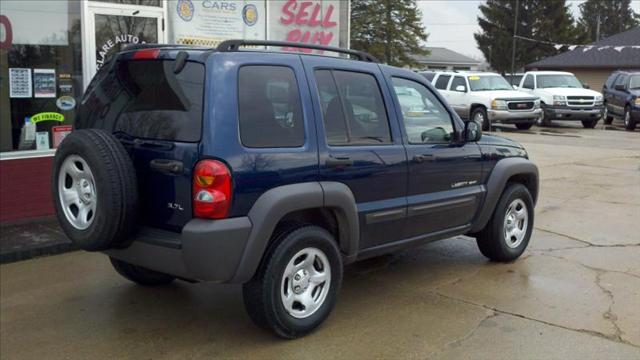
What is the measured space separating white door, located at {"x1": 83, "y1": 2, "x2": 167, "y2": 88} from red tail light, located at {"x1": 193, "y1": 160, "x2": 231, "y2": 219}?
4.06m

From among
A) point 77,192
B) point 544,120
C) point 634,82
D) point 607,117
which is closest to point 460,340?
point 77,192

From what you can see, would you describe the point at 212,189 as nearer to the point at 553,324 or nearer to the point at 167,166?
the point at 167,166

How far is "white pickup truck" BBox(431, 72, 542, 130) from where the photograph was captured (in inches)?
764

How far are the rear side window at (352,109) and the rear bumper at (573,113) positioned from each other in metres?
18.3

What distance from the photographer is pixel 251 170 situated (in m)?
3.77

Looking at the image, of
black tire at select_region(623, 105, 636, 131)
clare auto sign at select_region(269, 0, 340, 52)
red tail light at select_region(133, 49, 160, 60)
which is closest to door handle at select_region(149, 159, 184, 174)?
red tail light at select_region(133, 49, 160, 60)

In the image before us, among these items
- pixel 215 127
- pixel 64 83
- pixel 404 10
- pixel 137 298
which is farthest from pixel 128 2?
pixel 404 10

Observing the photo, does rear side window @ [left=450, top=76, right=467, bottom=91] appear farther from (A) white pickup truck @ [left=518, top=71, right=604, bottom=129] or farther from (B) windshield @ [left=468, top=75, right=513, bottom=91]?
(A) white pickup truck @ [left=518, top=71, right=604, bottom=129]

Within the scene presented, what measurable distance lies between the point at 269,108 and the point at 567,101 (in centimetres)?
1931

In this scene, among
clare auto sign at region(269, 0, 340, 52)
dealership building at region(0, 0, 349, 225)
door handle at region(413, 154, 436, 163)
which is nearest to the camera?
door handle at region(413, 154, 436, 163)

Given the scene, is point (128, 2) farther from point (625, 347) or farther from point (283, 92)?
point (625, 347)

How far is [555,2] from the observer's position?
55531 millimetres

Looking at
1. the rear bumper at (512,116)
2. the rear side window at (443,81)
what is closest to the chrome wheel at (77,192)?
the rear bumper at (512,116)

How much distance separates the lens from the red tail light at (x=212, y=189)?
365cm
